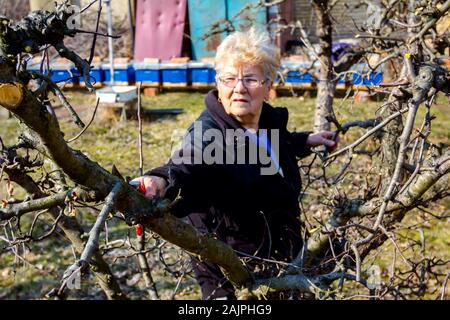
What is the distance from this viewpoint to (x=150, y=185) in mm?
1831

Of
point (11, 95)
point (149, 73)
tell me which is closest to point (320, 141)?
point (11, 95)

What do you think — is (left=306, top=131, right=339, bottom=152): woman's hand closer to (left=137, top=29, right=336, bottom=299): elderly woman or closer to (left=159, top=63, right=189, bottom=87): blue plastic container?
(left=137, top=29, right=336, bottom=299): elderly woman

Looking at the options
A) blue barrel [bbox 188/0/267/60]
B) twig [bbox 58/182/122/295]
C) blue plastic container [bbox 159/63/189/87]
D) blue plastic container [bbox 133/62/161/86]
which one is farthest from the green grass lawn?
twig [bbox 58/182/122/295]

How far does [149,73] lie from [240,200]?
8.69m

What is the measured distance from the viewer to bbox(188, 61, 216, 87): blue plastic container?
1051 cm

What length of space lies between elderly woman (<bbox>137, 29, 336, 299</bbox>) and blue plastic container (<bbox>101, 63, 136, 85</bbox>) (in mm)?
8403

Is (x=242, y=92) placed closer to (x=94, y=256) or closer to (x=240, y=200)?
(x=240, y=200)

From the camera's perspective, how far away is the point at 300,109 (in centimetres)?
911

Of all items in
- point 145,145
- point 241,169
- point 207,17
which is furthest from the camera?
point 207,17

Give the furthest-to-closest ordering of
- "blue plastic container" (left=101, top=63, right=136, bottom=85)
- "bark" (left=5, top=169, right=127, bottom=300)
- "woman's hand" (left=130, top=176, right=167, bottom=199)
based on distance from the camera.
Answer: "blue plastic container" (left=101, top=63, right=136, bottom=85), "bark" (left=5, top=169, right=127, bottom=300), "woman's hand" (left=130, top=176, right=167, bottom=199)

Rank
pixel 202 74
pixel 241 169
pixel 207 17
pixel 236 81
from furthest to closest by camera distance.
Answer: pixel 207 17
pixel 202 74
pixel 236 81
pixel 241 169

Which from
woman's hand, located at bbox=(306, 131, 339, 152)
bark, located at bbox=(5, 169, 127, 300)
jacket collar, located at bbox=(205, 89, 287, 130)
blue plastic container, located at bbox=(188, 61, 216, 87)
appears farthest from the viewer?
blue plastic container, located at bbox=(188, 61, 216, 87)

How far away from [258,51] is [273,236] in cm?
81

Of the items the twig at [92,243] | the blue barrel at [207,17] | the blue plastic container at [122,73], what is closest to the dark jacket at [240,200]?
the twig at [92,243]
